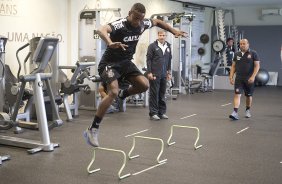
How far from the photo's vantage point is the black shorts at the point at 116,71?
4348 millimetres

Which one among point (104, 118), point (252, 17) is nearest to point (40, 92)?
point (104, 118)

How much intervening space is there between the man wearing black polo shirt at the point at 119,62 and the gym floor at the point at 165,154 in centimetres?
52

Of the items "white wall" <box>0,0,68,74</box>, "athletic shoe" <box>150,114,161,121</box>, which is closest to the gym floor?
"athletic shoe" <box>150,114,161,121</box>

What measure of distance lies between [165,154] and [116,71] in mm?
1319

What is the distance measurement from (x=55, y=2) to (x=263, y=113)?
5024 millimetres

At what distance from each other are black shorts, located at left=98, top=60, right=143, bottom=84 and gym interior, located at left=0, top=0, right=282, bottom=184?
2.53 ft

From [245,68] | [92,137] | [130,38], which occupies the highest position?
[130,38]

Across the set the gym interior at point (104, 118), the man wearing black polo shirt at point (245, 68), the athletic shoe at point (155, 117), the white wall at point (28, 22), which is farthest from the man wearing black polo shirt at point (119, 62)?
the white wall at point (28, 22)

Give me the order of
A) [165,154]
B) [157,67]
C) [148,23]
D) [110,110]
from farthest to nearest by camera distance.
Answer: [110,110]
[157,67]
[165,154]
[148,23]

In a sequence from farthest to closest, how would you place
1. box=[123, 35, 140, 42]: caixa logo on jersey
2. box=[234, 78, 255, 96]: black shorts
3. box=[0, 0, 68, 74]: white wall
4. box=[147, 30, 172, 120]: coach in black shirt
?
box=[0, 0, 68, 74]: white wall < box=[234, 78, 255, 96]: black shorts < box=[147, 30, 172, 120]: coach in black shirt < box=[123, 35, 140, 42]: caixa logo on jersey

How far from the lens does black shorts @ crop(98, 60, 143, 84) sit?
435cm

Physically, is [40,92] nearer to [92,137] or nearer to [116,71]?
[92,137]

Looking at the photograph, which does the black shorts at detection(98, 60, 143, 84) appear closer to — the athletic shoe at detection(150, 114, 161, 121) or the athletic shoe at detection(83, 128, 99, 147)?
the athletic shoe at detection(83, 128, 99, 147)

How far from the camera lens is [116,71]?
4.39m
